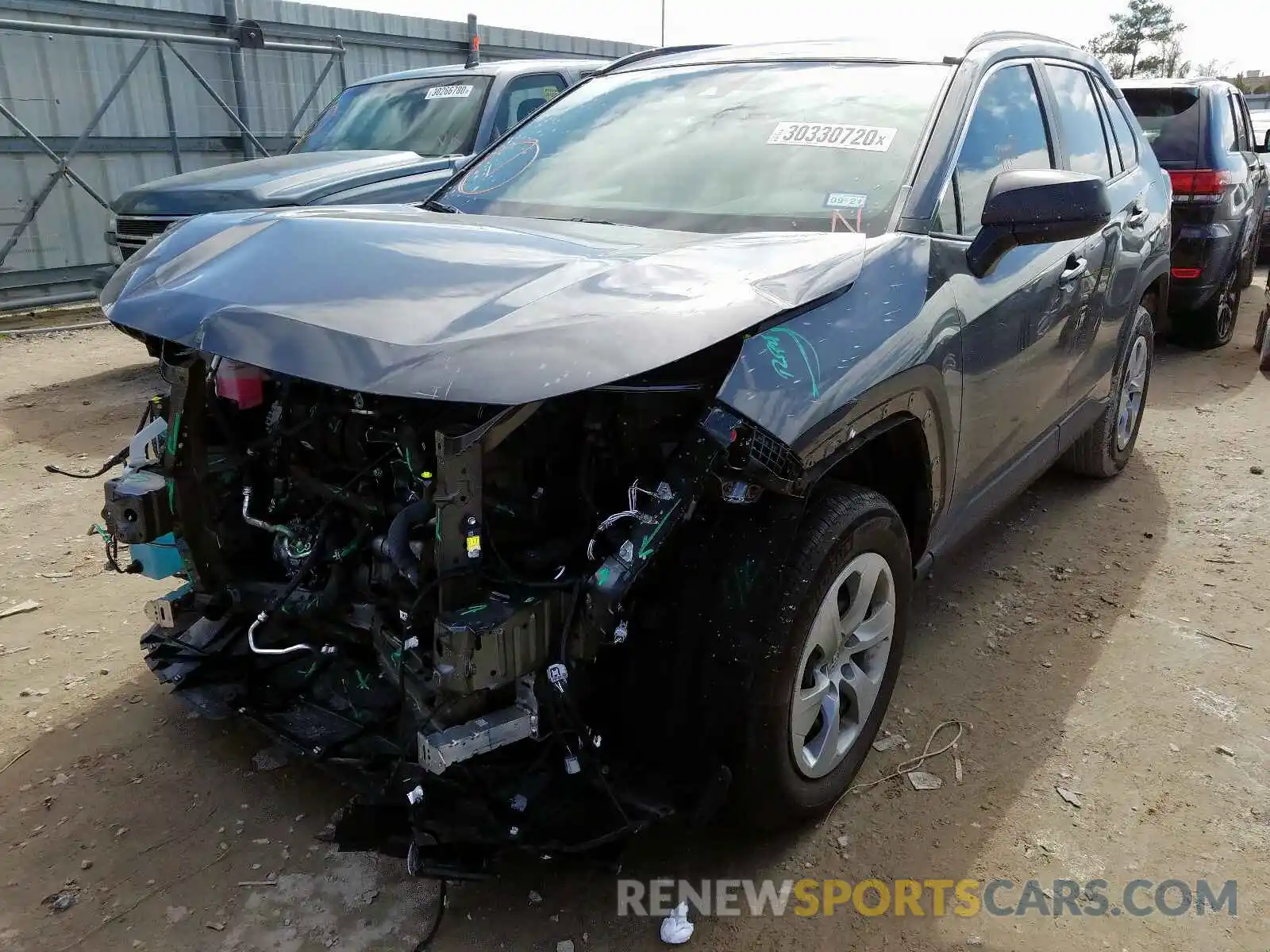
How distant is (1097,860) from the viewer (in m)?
2.43

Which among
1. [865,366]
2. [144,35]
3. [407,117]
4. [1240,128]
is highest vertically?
[144,35]

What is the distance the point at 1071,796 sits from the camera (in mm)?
2664

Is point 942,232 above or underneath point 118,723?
above

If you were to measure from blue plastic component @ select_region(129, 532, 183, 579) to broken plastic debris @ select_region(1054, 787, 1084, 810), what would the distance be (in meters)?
2.53

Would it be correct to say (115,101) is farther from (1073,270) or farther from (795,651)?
(795,651)

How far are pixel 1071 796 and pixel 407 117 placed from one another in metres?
6.47

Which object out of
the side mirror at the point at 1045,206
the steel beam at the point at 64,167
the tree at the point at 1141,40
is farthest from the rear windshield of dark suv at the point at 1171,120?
the tree at the point at 1141,40

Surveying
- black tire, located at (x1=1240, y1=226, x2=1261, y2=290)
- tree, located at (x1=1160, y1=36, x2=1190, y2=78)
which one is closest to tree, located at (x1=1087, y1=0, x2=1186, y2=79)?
tree, located at (x1=1160, y1=36, x2=1190, y2=78)

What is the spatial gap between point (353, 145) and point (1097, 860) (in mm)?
6882

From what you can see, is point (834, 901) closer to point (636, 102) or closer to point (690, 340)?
point (690, 340)

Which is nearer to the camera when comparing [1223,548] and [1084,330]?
[1084,330]

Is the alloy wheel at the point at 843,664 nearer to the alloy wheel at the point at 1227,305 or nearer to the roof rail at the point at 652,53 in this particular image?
the roof rail at the point at 652,53

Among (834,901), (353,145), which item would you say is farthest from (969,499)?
(353,145)

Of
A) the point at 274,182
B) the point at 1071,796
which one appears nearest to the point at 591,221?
the point at 1071,796
